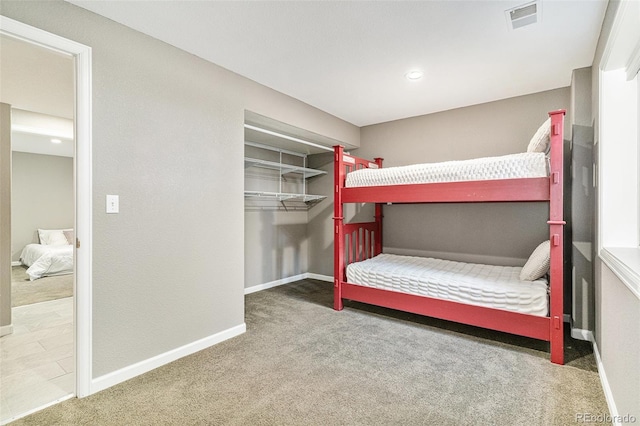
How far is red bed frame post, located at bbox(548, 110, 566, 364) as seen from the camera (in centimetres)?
206

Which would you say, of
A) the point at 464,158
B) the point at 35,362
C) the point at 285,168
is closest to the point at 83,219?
the point at 35,362

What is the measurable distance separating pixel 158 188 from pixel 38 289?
3.65 meters

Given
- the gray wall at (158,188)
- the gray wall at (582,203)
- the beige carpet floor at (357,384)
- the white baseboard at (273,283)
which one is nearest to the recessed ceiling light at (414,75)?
the gray wall at (582,203)

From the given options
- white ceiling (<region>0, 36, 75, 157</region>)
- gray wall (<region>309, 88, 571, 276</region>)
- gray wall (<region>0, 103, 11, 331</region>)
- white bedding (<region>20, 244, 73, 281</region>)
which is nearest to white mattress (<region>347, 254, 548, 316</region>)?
gray wall (<region>309, 88, 571, 276</region>)

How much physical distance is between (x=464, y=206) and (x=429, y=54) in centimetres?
184

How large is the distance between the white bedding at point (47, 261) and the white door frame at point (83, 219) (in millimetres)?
4140

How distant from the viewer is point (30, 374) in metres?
2.00

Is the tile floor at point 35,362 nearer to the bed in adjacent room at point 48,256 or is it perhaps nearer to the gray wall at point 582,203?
the bed in adjacent room at point 48,256

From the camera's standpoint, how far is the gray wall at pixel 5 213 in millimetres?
2576

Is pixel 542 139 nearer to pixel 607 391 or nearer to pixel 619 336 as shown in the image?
pixel 619 336

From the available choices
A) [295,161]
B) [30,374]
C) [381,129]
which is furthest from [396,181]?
[30,374]

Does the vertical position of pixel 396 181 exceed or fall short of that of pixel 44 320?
it exceeds it

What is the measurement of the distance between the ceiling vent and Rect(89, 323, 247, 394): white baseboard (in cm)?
300

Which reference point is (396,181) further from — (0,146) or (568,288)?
(0,146)
